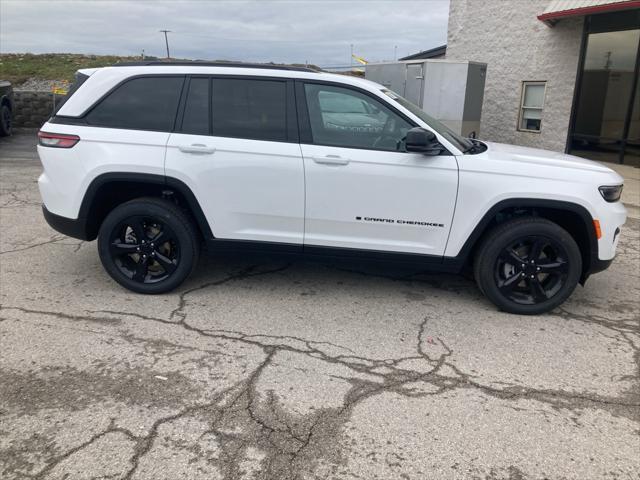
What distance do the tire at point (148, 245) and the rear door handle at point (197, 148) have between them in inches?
19.6

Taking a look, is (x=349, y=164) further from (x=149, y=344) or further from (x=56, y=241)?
(x=56, y=241)

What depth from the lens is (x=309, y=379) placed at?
333cm

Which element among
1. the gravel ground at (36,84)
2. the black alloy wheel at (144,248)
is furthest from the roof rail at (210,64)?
the gravel ground at (36,84)

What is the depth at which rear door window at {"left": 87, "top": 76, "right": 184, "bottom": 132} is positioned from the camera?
4.36 meters

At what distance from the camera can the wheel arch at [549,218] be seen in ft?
13.6

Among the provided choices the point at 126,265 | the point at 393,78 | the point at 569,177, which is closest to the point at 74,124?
the point at 126,265

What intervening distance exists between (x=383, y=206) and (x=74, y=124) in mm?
2631

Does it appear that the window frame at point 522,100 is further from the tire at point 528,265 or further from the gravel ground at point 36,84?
the gravel ground at point 36,84

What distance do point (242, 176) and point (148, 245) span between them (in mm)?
1029

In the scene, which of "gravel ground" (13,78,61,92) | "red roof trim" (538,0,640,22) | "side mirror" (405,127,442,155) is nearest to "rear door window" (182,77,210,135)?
"side mirror" (405,127,442,155)

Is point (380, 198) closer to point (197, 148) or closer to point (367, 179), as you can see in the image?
point (367, 179)

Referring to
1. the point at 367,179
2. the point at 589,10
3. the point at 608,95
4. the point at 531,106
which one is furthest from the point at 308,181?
the point at 531,106

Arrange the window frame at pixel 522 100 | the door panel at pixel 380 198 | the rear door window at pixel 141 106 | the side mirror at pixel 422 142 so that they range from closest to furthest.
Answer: the side mirror at pixel 422 142
the door panel at pixel 380 198
the rear door window at pixel 141 106
the window frame at pixel 522 100

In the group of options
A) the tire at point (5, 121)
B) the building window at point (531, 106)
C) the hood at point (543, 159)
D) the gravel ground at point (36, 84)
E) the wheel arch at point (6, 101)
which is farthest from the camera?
the gravel ground at point (36, 84)
